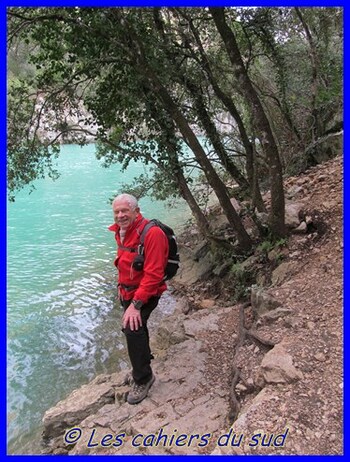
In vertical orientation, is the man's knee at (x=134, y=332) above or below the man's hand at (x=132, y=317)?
below

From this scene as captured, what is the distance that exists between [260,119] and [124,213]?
110 inches

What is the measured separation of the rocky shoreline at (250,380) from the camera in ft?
9.59

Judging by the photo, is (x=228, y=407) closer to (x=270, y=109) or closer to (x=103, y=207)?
(x=270, y=109)

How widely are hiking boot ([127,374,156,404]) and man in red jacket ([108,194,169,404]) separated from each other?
265 mm

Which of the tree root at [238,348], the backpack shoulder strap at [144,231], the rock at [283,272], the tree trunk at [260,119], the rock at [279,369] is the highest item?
the tree trunk at [260,119]

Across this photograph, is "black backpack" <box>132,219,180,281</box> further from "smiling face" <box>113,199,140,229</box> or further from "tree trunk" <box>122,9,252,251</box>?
"tree trunk" <box>122,9,252,251</box>

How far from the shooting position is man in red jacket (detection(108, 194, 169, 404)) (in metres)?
3.74

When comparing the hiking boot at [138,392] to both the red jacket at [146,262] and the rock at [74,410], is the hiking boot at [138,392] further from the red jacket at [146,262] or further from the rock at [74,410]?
the red jacket at [146,262]

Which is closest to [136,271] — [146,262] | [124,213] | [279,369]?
[146,262]

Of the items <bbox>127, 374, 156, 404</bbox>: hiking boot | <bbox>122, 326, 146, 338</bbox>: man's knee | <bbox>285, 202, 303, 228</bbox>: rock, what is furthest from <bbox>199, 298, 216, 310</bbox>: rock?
<bbox>122, 326, 146, 338</bbox>: man's knee

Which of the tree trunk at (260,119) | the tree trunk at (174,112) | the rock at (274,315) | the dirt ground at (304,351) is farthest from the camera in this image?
the tree trunk at (174,112)

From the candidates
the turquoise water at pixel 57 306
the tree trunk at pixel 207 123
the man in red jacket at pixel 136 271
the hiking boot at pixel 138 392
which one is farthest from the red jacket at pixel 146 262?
the tree trunk at pixel 207 123

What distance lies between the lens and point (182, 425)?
11.7ft

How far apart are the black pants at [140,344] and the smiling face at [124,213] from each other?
2.73ft
